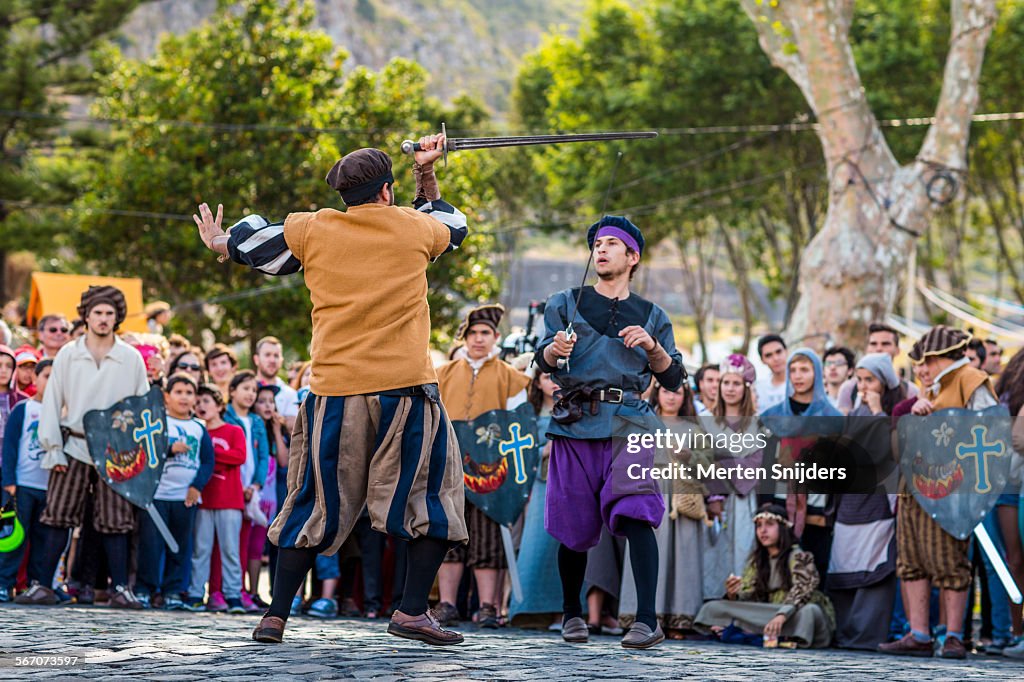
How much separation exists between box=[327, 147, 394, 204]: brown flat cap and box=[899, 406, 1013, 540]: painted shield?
386 centimetres

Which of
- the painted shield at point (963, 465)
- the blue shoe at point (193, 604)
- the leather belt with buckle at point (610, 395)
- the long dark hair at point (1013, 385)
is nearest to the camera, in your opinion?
the leather belt with buckle at point (610, 395)

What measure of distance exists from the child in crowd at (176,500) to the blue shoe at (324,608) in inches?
34.1

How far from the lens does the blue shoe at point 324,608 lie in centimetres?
941

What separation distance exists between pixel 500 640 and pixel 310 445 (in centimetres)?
164

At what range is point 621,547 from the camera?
9.01 meters

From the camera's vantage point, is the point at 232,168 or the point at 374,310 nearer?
the point at 374,310

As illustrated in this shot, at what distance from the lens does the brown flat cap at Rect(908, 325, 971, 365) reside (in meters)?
8.39

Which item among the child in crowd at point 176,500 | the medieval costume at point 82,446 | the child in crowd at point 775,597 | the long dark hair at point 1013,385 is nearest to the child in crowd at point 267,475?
the child in crowd at point 176,500

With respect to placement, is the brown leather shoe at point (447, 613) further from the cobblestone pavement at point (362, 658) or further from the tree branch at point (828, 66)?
the tree branch at point (828, 66)

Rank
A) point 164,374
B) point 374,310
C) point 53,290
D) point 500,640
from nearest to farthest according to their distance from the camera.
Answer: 1. point 374,310
2. point 500,640
3. point 164,374
4. point 53,290

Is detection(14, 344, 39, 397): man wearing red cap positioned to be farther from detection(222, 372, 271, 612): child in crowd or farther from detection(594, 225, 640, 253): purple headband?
detection(594, 225, 640, 253): purple headband

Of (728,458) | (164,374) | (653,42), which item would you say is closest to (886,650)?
(728,458)

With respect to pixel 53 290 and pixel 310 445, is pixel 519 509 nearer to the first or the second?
pixel 310 445

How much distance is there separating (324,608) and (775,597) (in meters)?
2.93
